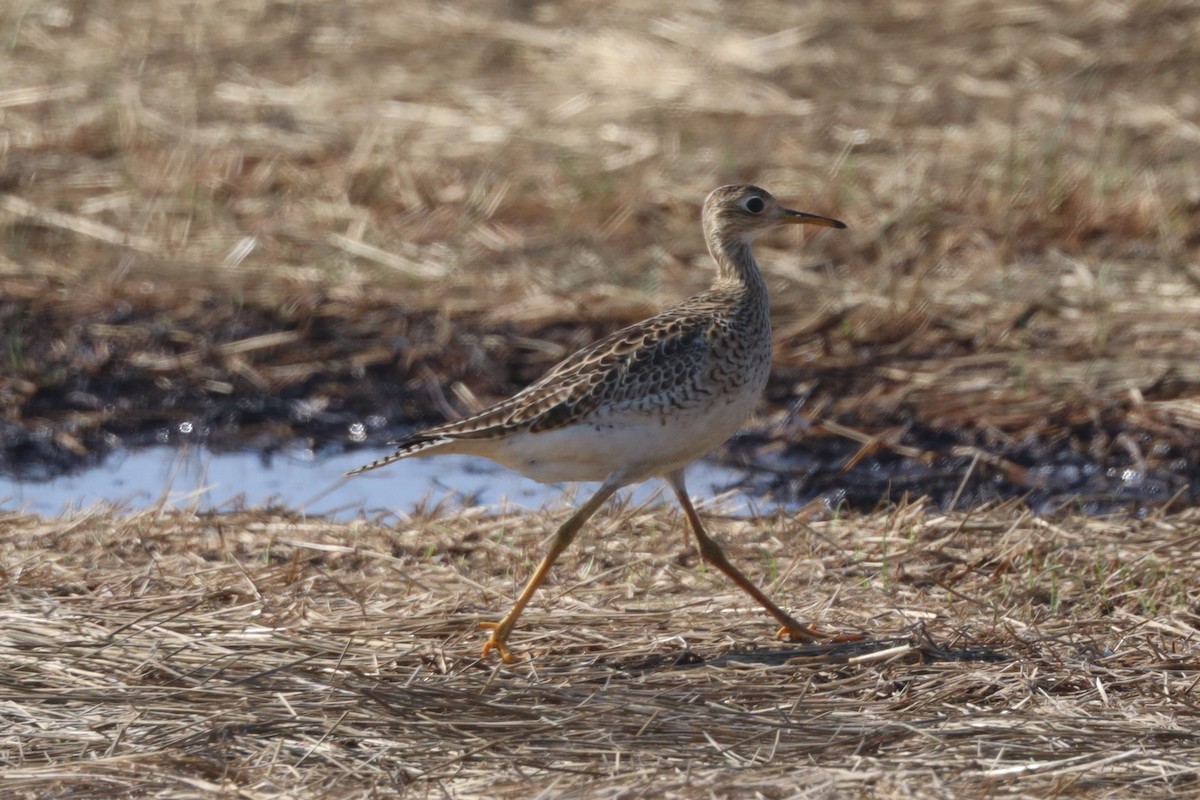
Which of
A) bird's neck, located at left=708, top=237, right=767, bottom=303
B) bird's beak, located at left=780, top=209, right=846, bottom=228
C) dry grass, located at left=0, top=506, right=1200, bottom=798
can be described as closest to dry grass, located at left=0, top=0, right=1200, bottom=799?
dry grass, located at left=0, top=506, right=1200, bottom=798

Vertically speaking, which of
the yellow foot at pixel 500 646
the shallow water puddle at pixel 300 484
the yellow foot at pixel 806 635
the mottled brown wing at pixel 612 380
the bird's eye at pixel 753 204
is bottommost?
the shallow water puddle at pixel 300 484

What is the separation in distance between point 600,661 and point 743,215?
73.0 inches

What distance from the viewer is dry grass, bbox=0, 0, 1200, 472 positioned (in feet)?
28.6

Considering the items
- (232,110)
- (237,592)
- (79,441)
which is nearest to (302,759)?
(237,592)

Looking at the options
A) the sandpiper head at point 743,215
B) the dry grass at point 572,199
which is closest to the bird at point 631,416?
the sandpiper head at point 743,215

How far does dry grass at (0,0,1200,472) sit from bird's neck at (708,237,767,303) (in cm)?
214

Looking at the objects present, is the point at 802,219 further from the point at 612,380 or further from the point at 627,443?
the point at 627,443

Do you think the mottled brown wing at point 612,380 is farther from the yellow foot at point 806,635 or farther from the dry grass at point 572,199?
the dry grass at point 572,199

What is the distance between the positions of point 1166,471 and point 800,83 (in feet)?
17.3

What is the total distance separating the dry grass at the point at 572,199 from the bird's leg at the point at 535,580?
2862mm

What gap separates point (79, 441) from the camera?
8.38 m

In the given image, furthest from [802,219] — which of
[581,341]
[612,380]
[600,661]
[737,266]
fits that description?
[581,341]

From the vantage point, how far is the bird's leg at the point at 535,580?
17.8 ft

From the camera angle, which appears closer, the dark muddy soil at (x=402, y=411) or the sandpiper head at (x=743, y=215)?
the sandpiper head at (x=743, y=215)
